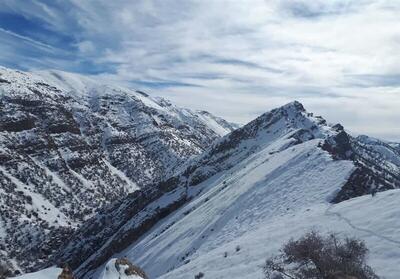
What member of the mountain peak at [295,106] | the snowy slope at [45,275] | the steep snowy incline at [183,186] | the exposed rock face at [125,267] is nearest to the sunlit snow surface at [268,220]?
the exposed rock face at [125,267]

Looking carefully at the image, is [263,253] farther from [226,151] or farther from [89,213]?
[89,213]

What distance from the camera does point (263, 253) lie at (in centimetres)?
3288

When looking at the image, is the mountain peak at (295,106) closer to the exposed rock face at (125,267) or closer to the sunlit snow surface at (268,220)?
the sunlit snow surface at (268,220)

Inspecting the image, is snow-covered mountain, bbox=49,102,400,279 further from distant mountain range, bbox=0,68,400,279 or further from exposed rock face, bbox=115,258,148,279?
exposed rock face, bbox=115,258,148,279

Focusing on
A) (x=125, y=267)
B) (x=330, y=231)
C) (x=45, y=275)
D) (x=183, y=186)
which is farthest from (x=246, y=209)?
(x=183, y=186)

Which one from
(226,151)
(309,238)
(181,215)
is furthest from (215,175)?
(309,238)

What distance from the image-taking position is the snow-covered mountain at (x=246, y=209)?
3434 cm

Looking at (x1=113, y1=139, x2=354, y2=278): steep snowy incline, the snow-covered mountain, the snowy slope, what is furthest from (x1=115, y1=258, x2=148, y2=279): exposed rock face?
(x1=113, y1=139, x2=354, y2=278): steep snowy incline

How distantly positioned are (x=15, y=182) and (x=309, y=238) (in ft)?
604

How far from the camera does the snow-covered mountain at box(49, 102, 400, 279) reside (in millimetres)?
34344

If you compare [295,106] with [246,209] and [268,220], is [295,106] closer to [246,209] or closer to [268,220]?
[246,209]

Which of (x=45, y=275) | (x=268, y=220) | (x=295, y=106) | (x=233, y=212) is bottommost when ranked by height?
(x=268, y=220)

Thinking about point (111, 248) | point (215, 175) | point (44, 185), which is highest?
point (44, 185)

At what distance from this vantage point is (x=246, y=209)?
59.0 metres
